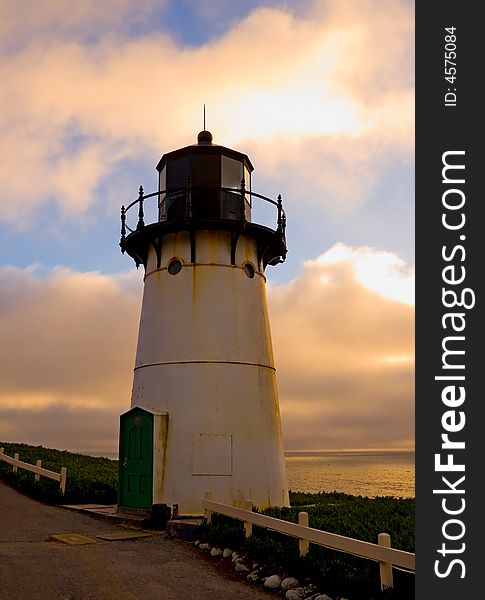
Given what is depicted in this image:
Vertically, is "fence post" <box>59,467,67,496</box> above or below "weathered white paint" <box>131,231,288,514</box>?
below

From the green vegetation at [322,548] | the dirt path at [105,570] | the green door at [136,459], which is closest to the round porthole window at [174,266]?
the green door at [136,459]

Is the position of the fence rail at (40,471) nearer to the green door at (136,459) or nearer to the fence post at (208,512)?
the green door at (136,459)

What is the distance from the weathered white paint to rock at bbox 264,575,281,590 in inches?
223

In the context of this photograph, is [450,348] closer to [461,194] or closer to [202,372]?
[461,194]

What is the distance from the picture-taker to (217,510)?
1371 centimetres

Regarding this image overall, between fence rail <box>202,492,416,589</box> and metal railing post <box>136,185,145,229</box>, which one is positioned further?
metal railing post <box>136,185,145,229</box>

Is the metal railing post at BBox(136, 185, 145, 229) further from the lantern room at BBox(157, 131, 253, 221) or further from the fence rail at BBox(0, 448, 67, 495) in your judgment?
the fence rail at BBox(0, 448, 67, 495)

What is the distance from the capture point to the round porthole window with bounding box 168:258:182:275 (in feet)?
57.3

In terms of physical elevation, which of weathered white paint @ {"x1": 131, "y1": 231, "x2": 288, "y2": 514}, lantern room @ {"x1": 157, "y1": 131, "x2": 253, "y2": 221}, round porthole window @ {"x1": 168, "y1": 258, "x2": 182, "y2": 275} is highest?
lantern room @ {"x1": 157, "y1": 131, "x2": 253, "y2": 221}

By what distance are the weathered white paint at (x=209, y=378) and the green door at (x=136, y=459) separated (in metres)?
0.25

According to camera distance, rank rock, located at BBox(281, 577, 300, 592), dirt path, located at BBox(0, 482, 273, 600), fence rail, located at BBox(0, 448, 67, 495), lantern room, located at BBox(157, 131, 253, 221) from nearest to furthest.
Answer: dirt path, located at BBox(0, 482, 273, 600) → rock, located at BBox(281, 577, 300, 592) → lantern room, located at BBox(157, 131, 253, 221) → fence rail, located at BBox(0, 448, 67, 495)

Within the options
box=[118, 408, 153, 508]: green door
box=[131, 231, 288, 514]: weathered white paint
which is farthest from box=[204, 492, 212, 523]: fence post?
box=[118, 408, 153, 508]: green door

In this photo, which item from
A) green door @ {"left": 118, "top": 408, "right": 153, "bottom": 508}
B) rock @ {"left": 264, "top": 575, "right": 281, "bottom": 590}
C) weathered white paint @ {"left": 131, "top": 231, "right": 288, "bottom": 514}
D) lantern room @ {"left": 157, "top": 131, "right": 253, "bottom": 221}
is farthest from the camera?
lantern room @ {"left": 157, "top": 131, "right": 253, "bottom": 221}

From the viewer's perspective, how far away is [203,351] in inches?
657
